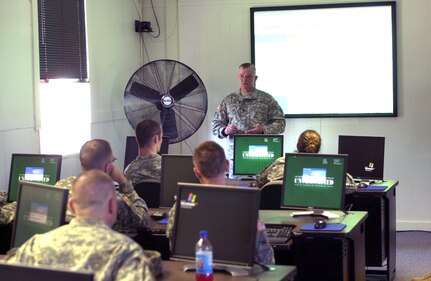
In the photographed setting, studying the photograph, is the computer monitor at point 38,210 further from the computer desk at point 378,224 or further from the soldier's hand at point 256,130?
the soldier's hand at point 256,130

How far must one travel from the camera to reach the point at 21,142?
20.5ft

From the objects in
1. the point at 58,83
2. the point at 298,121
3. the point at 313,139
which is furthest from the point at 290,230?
the point at 298,121

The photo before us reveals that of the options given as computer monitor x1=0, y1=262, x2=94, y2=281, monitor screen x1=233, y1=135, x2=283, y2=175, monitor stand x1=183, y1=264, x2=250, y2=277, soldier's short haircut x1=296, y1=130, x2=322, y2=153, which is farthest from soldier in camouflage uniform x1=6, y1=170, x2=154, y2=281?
monitor screen x1=233, y1=135, x2=283, y2=175

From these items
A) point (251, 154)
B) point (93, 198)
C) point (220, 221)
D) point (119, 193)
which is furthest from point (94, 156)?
point (251, 154)

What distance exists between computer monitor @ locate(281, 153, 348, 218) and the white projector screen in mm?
3233

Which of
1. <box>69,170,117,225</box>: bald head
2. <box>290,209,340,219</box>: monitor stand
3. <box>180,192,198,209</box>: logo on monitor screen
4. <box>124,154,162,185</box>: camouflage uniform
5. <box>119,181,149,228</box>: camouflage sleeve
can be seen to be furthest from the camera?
<box>124,154,162,185</box>: camouflage uniform

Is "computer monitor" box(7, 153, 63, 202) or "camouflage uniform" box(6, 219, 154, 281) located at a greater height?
"computer monitor" box(7, 153, 63, 202)

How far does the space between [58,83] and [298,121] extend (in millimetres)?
2692

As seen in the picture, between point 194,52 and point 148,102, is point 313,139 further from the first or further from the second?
point 194,52

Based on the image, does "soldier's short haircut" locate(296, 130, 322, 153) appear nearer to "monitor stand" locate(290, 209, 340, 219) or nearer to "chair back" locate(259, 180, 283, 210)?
"chair back" locate(259, 180, 283, 210)

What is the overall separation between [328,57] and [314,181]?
11.3 feet

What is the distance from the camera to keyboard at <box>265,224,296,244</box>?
14.5 ft

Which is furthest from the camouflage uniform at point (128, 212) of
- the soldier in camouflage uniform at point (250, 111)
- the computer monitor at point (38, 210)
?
the soldier in camouflage uniform at point (250, 111)

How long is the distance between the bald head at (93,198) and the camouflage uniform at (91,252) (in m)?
0.04
